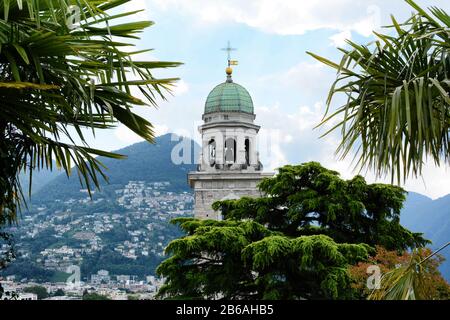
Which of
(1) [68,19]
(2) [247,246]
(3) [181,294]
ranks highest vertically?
(1) [68,19]

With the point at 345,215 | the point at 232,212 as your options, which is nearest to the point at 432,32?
the point at 345,215

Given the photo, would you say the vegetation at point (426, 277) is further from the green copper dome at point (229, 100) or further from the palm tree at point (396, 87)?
the green copper dome at point (229, 100)

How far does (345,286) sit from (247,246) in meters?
2.90

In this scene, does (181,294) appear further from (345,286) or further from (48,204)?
(48,204)

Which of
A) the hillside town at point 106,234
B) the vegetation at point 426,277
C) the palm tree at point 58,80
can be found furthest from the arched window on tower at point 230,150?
the palm tree at point 58,80

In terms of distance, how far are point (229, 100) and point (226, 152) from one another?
2.89 metres

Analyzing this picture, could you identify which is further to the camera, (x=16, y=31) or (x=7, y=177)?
(x=7, y=177)

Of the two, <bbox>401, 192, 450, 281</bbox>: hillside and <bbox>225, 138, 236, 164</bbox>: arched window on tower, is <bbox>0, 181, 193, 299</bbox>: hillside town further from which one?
<bbox>401, 192, 450, 281</bbox>: hillside

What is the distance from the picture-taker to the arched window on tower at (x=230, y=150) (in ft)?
123

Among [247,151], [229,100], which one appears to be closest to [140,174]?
[229,100]

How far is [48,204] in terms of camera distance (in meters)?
73.6

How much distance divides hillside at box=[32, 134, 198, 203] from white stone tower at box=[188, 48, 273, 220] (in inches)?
1429

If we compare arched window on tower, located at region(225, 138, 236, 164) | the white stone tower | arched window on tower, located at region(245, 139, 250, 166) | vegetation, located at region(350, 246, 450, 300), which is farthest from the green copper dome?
vegetation, located at region(350, 246, 450, 300)

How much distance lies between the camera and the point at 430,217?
93.3 m
